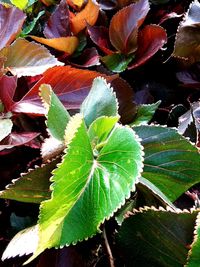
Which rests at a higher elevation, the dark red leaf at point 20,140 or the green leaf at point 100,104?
the green leaf at point 100,104

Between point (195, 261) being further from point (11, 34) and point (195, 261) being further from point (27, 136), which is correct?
point (11, 34)

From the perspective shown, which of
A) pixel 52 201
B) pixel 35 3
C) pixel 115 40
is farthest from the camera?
pixel 35 3

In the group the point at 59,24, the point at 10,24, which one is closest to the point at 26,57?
the point at 10,24

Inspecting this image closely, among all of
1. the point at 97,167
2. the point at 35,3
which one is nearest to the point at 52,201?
the point at 97,167

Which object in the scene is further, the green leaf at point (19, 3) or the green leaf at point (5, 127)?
the green leaf at point (19, 3)

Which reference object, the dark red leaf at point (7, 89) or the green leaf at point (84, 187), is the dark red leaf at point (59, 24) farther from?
the green leaf at point (84, 187)

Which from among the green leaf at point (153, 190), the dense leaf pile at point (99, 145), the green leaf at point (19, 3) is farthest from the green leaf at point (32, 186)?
the green leaf at point (19, 3)
